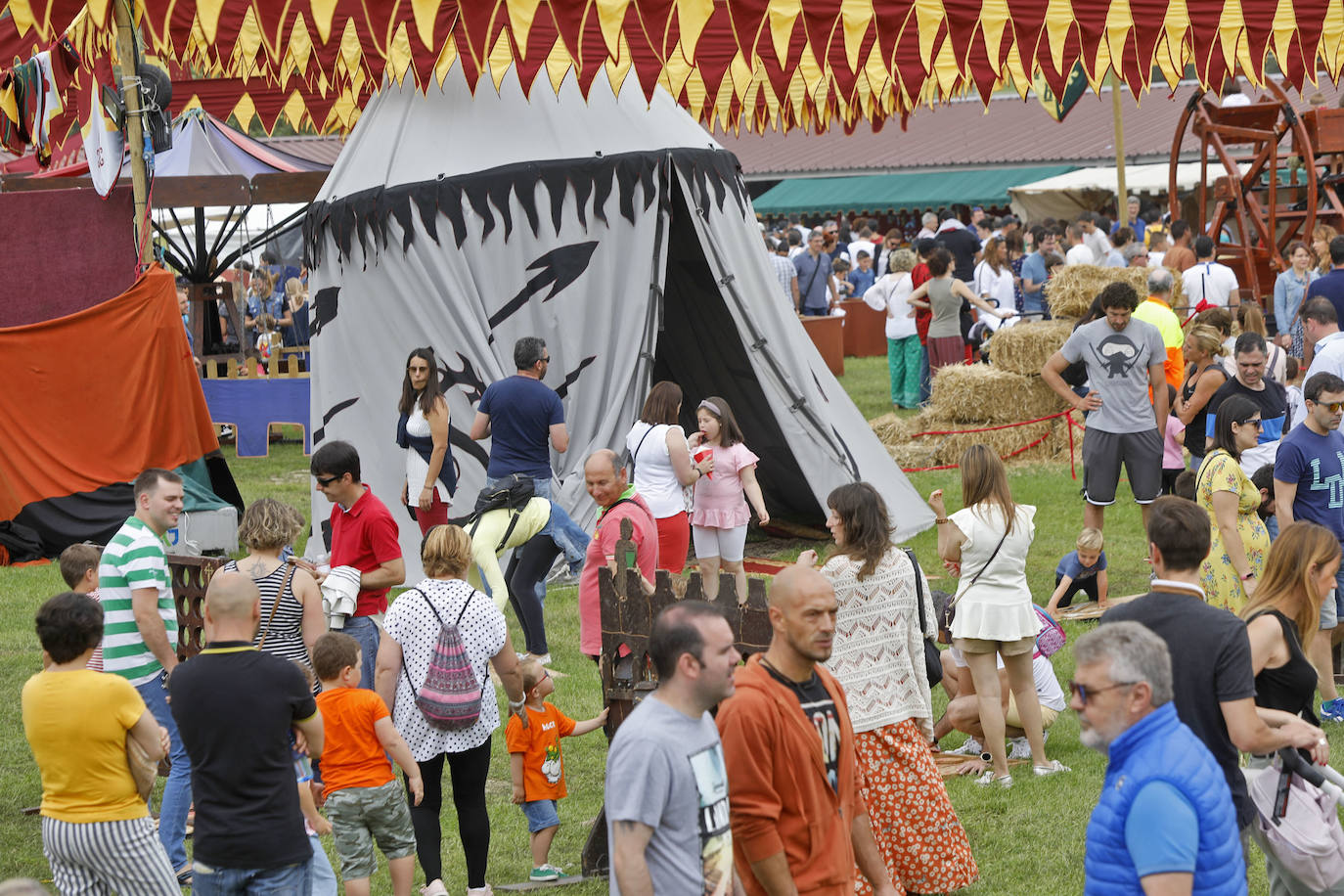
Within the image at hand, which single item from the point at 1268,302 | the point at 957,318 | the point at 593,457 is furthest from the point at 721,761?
the point at 1268,302

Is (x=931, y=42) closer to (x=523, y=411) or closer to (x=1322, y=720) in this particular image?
(x=523, y=411)

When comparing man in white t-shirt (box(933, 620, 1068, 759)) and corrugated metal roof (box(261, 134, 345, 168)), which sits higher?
corrugated metal roof (box(261, 134, 345, 168))

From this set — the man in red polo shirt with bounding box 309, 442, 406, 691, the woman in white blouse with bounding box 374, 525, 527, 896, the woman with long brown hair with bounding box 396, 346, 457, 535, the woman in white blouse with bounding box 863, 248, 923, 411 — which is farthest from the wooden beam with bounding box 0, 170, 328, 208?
the woman in white blouse with bounding box 374, 525, 527, 896

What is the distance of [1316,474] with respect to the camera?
720cm

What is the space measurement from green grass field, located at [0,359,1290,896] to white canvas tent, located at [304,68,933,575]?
1340mm

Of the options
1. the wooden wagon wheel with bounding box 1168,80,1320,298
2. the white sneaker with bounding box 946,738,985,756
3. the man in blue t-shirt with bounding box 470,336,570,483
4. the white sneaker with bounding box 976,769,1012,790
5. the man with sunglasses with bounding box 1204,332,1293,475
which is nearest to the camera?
the white sneaker with bounding box 976,769,1012,790

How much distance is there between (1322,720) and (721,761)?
4.55 metres

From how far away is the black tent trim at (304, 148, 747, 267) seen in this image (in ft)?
34.8

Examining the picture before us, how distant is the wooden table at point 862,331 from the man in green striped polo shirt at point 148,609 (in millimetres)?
18026

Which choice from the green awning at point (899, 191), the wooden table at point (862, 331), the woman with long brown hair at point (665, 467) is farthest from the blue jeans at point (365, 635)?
the green awning at point (899, 191)

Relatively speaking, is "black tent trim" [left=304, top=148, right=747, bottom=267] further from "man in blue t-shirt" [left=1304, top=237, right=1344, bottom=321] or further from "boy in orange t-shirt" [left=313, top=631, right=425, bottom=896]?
"boy in orange t-shirt" [left=313, top=631, right=425, bottom=896]

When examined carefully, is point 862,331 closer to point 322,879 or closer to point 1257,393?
point 1257,393

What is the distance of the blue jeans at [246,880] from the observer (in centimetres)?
452

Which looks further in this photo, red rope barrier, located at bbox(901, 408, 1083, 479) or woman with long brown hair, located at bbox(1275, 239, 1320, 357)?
red rope barrier, located at bbox(901, 408, 1083, 479)
